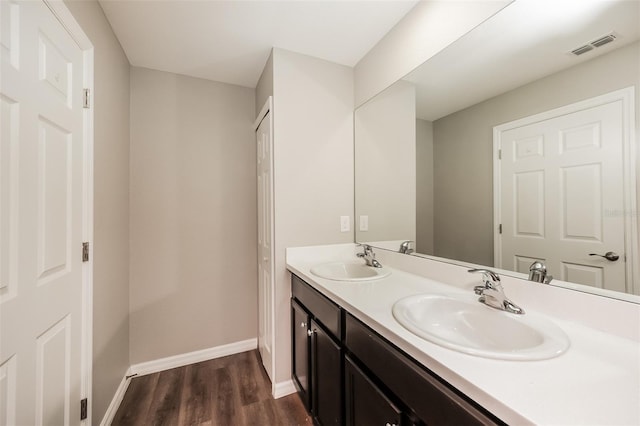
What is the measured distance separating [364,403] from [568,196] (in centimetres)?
104

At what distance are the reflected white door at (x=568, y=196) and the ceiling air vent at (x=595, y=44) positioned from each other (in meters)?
0.20

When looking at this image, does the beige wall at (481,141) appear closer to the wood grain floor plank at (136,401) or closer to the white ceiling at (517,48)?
the white ceiling at (517,48)

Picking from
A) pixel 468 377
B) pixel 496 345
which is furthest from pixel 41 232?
pixel 496 345

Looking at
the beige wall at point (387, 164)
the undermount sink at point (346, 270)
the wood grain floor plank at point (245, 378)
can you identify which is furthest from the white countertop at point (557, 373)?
the wood grain floor plank at point (245, 378)

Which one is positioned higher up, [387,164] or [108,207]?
[387,164]

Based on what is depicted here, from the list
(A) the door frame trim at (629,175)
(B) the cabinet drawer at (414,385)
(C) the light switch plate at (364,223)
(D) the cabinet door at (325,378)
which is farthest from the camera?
(C) the light switch plate at (364,223)

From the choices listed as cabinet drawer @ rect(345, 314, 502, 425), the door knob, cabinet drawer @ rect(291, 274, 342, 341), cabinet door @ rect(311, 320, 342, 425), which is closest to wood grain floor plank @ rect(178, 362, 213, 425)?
cabinet door @ rect(311, 320, 342, 425)

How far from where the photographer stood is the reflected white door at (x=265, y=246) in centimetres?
176

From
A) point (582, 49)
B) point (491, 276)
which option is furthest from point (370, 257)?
point (582, 49)

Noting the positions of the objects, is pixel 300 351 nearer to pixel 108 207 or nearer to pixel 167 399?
pixel 167 399

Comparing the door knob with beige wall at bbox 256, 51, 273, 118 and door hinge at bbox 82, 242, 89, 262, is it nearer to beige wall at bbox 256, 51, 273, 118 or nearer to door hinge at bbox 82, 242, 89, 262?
beige wall at bbox 256, 51, 273, 118

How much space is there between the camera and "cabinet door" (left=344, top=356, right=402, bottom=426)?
78 cm

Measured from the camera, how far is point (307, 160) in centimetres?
177

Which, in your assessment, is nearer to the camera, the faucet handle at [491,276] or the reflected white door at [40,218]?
the reflected white door at [40,218]
